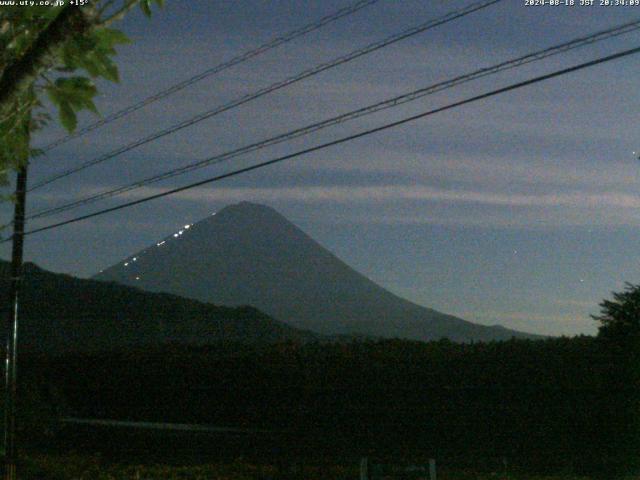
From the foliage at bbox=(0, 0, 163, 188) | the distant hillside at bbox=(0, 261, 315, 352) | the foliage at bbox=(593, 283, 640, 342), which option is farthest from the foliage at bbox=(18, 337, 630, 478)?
the distant hillside at bbox=(0, 261, 315, 352)

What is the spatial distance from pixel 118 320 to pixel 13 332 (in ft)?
155

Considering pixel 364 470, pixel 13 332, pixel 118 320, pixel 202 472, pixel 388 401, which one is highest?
pixel 118 320

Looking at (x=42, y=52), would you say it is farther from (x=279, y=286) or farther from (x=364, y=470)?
(x=279, y=286)

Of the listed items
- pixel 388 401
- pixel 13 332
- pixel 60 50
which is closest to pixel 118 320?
pixel 388 401

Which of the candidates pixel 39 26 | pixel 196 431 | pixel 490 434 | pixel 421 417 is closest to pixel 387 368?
pixel 421 417

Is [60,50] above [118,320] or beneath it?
beneath

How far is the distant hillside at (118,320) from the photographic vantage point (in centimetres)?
5825

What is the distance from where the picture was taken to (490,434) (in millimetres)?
23812

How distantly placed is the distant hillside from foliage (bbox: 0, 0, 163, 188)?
50685 mm

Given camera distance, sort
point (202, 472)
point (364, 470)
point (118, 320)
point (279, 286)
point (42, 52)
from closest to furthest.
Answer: point (42, 52), point (364, 470), point (202, 472), point (118, 320), point (279, 286)

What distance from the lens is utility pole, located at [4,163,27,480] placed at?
16156 millimetres

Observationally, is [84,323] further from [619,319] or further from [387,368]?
[619,319]

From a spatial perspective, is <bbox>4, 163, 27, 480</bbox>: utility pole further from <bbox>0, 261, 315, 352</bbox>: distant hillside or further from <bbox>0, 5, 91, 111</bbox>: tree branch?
<bbox>0, 261, 315, 352</bbox>: distant hillside

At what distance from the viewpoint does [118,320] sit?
6362 centimetres
